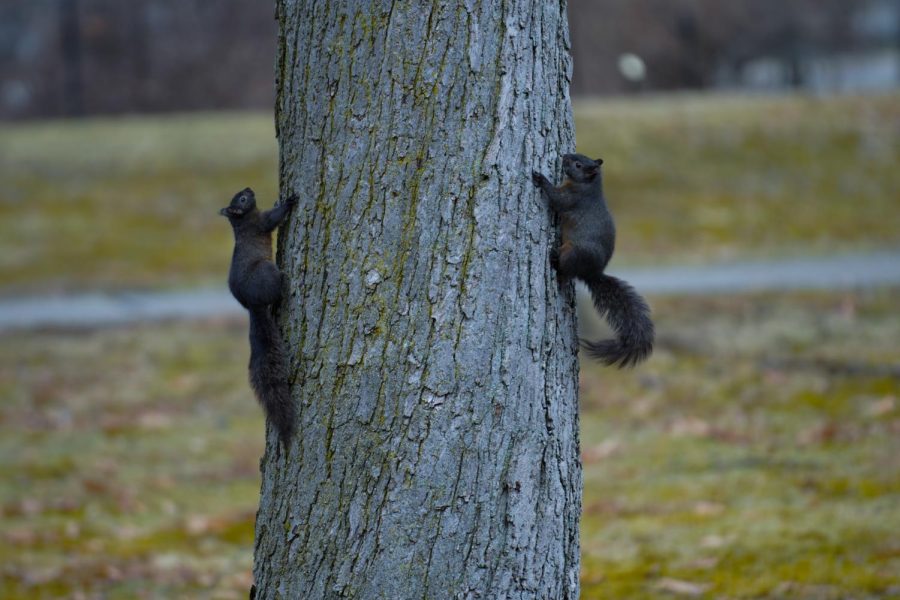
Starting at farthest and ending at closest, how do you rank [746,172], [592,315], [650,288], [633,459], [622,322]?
1. [746,172]
2. [650,288]
3. [592,315]
4. [633,459]
5. [622,322]

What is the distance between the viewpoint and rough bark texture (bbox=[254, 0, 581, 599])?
2.66 metres

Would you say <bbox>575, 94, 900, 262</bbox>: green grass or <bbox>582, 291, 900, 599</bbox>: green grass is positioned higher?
<bbox>575, 94, 900, 262</bbox>: green grass

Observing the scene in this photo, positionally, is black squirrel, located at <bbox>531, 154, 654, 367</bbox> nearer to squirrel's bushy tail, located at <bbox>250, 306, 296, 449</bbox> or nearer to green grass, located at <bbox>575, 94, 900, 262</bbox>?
squirrel's bushy tail, located at <bbox>250, 306, 296, 449</bbox>

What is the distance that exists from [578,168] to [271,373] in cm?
98

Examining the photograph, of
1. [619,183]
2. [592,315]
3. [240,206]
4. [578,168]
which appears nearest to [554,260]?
[578,168]

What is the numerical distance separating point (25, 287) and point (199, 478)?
629cm

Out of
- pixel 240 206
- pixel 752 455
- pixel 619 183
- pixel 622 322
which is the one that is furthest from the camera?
pixel 619 183

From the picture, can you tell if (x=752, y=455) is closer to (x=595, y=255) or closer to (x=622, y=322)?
(x=622, y=322)

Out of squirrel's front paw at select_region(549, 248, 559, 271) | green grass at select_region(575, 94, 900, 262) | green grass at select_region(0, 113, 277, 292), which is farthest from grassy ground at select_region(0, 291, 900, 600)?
green grass at select_region(575, 94, 900, 262)

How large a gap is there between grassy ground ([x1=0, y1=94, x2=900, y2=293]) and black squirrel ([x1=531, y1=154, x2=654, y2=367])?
8.74 meters

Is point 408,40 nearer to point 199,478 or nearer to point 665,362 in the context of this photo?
point 199,478

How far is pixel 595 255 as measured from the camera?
284cm

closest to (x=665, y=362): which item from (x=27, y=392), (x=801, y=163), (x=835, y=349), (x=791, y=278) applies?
(x=835, y=349)

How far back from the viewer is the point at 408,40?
2.67 m
